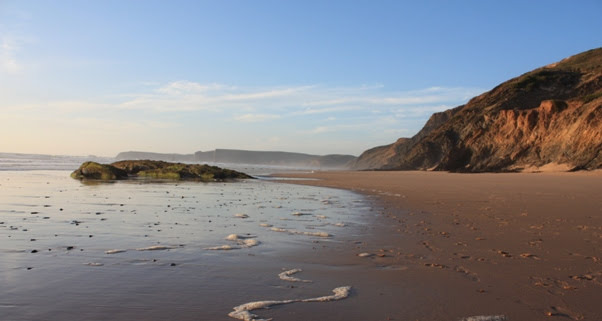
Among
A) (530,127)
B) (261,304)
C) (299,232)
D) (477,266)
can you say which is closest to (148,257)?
(261,304)

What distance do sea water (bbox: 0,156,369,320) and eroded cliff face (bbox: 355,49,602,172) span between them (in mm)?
30666

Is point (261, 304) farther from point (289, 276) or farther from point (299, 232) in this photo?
point (299, 232)

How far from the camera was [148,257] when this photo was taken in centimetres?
618

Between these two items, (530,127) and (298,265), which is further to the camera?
(530,127)

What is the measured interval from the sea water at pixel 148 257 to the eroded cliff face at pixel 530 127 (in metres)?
30.7

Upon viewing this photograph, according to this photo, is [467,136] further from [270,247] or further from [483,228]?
[270,247]

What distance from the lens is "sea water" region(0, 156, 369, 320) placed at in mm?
4172

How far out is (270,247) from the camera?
7152 millimetres

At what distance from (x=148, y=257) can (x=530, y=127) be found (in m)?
43.1

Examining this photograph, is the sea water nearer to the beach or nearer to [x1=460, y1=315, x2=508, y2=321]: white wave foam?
the beach

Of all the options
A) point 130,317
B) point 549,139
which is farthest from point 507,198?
point 549,139

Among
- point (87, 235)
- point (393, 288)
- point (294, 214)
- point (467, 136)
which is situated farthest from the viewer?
point (467, 136)

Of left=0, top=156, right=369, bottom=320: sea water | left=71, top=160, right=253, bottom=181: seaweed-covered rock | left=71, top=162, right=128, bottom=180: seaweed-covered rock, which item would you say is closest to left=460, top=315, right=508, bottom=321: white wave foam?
left=0, top=156, right=369, bottom=320: sea water

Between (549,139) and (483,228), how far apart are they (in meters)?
34.7
